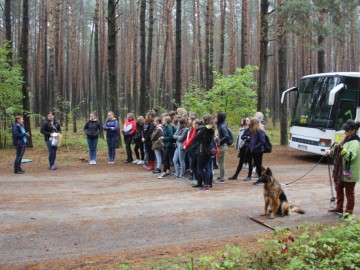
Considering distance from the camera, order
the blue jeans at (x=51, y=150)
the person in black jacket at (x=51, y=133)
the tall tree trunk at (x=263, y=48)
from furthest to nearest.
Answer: the tall tree trunk at (x=263, y=48) → the blue jeans at (x=51, y=150) → the person in black jacket at (x=51, y=133)

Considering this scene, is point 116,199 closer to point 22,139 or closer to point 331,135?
point 22,139

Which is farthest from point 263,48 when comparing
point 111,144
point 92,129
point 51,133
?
point 51,133

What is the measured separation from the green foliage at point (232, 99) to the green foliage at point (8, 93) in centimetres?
780

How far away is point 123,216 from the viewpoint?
7.08m

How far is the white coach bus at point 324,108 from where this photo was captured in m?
13.2

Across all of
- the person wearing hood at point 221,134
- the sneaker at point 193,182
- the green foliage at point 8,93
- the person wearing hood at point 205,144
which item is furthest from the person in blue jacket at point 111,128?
the green foliage at point 8,93

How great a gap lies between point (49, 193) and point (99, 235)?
3.60 meters

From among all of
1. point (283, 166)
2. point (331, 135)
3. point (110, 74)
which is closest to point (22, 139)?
point (110, 74)

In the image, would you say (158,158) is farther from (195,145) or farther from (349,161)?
(349,161)

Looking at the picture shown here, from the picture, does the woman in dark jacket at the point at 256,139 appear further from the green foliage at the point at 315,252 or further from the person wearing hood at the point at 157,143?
the green foliage at the point at 315,252

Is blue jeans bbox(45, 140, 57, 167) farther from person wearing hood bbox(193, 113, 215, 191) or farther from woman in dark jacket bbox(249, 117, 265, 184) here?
woman in dark jacket bbox(249, 117, 265, 184)

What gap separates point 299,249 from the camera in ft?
16.8

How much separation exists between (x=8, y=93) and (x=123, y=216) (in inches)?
482

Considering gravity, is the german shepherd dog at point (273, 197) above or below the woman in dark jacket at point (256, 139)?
below
